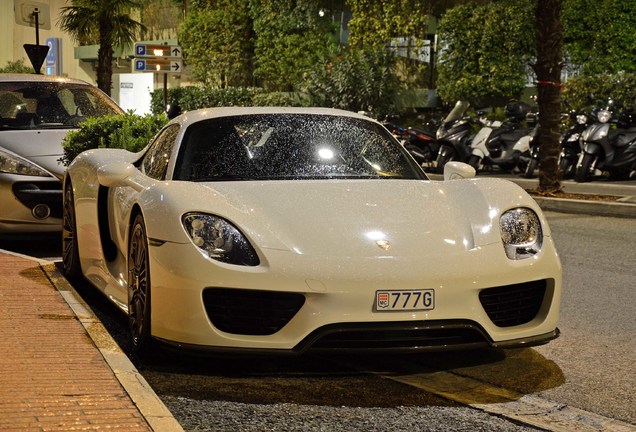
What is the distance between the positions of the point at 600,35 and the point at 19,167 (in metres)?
20.6

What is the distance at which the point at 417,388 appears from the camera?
18.4 ft

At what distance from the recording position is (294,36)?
39781mm

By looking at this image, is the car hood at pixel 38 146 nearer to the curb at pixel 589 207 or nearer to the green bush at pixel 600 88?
the curb at pixel 589 207

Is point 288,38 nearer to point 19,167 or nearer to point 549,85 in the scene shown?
point 549,85

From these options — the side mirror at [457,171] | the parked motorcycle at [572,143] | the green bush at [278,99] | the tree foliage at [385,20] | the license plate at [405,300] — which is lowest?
the green bush at [278,99]

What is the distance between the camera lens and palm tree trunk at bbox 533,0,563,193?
17062 millimetres

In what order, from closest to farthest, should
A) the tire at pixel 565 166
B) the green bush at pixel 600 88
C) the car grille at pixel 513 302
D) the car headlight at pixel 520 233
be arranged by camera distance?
the car grille at pixel 513 302 < the car headlight at pixel 520 233 < the tire at pixel 565 166 < the green bush at pixel 600 88

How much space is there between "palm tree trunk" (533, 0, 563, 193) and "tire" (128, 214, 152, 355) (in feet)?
38.2

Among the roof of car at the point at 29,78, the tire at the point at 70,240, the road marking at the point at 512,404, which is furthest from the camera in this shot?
the roof of car at the point at 29,78

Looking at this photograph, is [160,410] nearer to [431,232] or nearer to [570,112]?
[431,232]

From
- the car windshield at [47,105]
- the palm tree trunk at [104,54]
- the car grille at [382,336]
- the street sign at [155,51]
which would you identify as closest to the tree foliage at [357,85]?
the palm tree trunk at [104,54]

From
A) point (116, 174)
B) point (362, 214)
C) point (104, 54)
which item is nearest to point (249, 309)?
→ point (362, 214)

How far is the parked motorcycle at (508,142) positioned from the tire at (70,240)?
12735mm

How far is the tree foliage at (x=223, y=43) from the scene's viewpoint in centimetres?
4400
